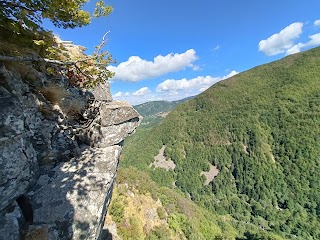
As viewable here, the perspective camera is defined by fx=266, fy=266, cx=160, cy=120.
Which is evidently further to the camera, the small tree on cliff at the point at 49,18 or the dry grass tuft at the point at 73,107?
the dry grass tuft at the point at 73,107

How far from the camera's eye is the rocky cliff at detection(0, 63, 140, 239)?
7246 millimetres

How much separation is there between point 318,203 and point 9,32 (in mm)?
189279

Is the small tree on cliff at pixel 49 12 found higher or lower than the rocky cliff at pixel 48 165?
higher

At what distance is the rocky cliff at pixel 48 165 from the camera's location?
23.8 ft

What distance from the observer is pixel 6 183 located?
698 cm

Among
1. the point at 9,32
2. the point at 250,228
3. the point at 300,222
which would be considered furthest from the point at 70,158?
the point at 300,222

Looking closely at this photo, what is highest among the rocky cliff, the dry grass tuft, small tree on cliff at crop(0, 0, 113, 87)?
small tree on cliff at crop(0, 0, 113, 87)

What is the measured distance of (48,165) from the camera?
9.35 m

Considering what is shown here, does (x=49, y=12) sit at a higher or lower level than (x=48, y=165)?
higher

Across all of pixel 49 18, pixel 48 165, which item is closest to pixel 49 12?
pixel 49 18

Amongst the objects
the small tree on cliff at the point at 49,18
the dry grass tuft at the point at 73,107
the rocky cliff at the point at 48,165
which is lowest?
the rocky cliff at the point at 48,165

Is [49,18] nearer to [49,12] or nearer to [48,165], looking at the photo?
[49,12]

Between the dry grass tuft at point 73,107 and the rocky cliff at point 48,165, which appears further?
the dry grass tuft at point 73,107

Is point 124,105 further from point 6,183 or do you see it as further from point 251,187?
point 251,187
